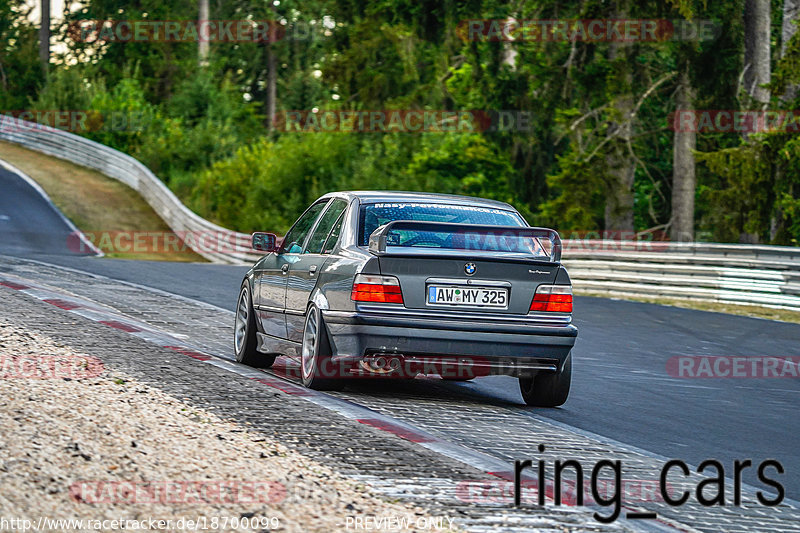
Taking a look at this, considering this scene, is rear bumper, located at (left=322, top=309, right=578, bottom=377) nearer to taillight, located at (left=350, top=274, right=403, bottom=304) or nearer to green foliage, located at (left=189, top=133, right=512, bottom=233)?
taillight, located at (left=350, top=274, right=403, bottom=304)

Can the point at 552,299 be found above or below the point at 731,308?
above

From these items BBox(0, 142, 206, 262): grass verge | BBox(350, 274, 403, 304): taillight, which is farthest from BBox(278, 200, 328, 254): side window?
BBox(0, 142, 206, 262): grass verge

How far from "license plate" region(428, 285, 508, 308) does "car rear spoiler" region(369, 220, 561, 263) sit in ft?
0.83

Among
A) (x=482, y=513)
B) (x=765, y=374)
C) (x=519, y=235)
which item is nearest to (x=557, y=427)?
(x=519, y=235)

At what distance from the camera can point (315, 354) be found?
958 centimetres

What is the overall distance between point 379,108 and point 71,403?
3934cm

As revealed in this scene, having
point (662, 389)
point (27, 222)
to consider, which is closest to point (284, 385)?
point (662, 389)

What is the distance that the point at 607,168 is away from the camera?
33.8m

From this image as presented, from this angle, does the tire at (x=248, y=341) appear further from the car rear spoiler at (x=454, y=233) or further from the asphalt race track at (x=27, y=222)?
the asphalt race track at (x=27, y=222)

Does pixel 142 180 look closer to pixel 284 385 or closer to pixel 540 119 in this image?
pixel 540 119

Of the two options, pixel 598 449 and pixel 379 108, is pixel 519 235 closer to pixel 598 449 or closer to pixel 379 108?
pixel 598 449

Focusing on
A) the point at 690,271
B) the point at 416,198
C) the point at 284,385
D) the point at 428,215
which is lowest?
the point at 284,385

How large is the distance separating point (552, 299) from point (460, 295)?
728mm

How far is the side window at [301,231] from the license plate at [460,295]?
1.96 m
